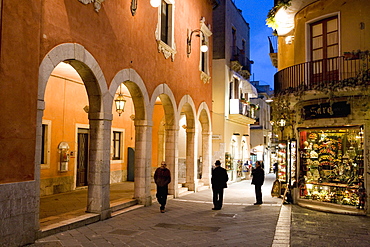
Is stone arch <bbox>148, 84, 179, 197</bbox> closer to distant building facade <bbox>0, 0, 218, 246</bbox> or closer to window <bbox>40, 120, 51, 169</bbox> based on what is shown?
distant building facade <bbox>0, 0, 218, 246</bbox>

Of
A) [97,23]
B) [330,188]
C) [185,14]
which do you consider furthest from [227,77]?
[97,23]

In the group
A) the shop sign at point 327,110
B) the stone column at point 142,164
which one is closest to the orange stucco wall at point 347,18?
the shop sign at point 327,110

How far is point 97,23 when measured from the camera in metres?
9.27

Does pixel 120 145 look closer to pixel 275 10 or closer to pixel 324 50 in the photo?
pixel 275 10

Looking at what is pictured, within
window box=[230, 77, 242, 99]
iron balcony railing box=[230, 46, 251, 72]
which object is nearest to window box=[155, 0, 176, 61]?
window box=[230, 77, 242, 99]

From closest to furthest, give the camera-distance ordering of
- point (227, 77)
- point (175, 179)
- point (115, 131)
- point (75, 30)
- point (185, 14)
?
point (75, 30)
point (175, 179)
point (185, 14)
point (115, 131)
point (227, 77)

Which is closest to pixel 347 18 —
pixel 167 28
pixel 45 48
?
pixel 167 28

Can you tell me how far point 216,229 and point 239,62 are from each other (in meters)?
16.2

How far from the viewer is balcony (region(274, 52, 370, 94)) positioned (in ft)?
35.1

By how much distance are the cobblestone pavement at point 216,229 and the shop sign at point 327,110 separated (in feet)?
10.4

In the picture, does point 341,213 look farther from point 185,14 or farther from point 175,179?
point 185,14

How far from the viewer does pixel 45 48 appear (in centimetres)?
736

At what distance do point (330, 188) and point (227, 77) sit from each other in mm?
11179

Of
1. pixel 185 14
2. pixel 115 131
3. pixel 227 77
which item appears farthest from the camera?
pixel 227 77
